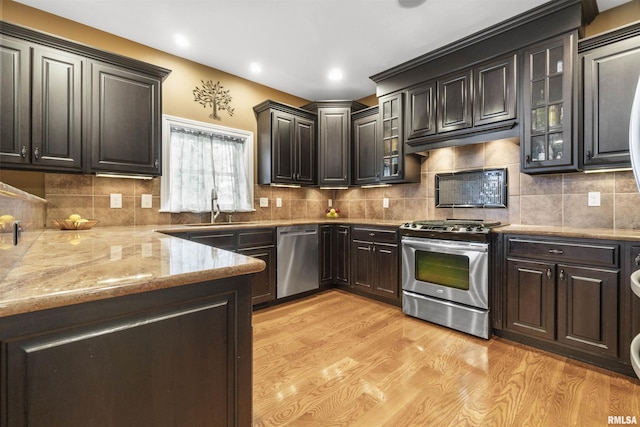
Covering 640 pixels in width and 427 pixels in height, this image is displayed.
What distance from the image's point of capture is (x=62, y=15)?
253 cm

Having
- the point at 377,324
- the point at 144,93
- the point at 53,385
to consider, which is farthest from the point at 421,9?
the point at 53,385

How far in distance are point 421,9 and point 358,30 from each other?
0.57 metres

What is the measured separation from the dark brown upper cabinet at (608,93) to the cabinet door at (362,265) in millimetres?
2058

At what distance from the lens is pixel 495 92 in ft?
8.60

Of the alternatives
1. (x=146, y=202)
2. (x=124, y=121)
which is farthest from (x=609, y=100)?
(x=146, y=202)

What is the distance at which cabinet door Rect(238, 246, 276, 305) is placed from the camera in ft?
9.92

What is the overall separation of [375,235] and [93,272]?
2790mm

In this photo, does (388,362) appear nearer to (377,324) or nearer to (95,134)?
(377,324)

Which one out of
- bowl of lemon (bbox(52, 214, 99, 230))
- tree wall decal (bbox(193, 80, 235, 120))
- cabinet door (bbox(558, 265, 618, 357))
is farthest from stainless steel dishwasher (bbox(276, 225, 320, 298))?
cabinet door (bbox(558, 265, 618, 357))

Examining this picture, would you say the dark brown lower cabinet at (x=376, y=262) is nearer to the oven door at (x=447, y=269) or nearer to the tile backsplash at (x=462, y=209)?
the oven door at (x=447, y=269)

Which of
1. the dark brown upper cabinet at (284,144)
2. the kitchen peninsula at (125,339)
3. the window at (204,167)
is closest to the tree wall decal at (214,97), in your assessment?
the window at (204,167)

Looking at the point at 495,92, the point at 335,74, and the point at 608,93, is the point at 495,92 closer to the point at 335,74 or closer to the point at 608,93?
the point at 608,93

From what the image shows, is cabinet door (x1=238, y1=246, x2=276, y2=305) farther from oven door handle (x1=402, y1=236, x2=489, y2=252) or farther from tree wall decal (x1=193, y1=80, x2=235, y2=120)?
tree wall decal (x1=193, y1=80, x2=235, y2=120)

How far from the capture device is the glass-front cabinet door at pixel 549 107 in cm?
226
